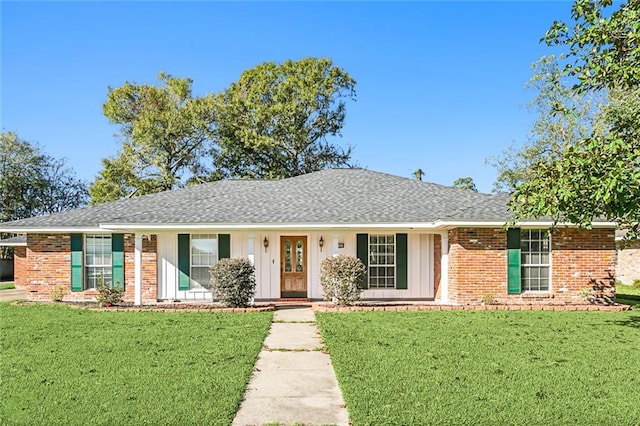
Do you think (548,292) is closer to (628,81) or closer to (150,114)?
(628,81)

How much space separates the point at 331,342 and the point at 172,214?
8.37 m

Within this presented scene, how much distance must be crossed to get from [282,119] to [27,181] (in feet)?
63.9

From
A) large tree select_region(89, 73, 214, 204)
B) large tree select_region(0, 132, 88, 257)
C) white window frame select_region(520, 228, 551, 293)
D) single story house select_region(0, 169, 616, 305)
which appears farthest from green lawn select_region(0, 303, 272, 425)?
large tree select_region(0, 132, 88, 257)

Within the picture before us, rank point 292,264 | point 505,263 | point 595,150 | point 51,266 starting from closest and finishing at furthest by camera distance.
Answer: point 595,150 → point 505,263 → point 51,266 → point 292,264

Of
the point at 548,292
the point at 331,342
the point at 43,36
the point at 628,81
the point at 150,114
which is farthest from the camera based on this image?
the point at 150,114

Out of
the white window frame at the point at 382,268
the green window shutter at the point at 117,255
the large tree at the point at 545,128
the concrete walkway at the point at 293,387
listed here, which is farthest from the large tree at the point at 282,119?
the concrete walkway at the point at 293,387

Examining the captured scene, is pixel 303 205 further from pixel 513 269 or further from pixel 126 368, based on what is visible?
pixel 126 368

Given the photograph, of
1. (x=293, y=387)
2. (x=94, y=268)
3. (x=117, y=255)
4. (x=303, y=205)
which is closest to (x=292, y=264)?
(x=303, y=205)

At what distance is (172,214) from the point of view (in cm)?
1599

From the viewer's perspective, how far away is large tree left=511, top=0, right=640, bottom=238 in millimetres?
8766

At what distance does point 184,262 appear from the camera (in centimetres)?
1623

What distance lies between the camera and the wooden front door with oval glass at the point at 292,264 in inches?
659

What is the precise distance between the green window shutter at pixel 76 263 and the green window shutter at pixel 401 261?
9.61 metres

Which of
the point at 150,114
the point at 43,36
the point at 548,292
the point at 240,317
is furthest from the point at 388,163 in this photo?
the point at 43,36
